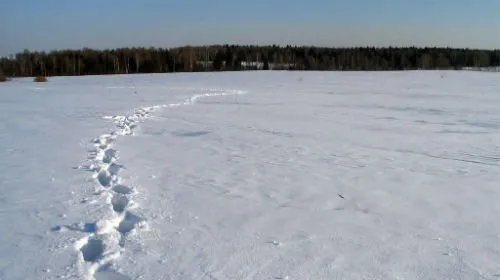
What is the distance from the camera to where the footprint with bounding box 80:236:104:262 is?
3312 mm

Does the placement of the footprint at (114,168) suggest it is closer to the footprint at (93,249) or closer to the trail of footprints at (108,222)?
the trail of footprints at (108,222)

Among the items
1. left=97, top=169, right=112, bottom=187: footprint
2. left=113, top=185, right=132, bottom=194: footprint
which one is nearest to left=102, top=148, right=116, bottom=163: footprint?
left=97, top=169, right=112, bottom=187: footprint

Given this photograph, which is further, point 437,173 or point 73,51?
point 73,51

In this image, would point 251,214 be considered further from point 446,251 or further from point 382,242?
point 446,251

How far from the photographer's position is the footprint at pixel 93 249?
331 centimetres

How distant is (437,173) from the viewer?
6.18 m

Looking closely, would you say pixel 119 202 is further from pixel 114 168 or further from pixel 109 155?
pixel 109 155

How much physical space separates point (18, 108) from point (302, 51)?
7576 cm

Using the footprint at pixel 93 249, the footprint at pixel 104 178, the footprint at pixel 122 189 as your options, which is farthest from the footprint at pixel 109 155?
the footprint at pixel 93 249

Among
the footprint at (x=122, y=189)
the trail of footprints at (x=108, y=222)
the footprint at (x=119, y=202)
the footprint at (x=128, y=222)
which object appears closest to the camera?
the trail of footprints at (x=108, y=222)

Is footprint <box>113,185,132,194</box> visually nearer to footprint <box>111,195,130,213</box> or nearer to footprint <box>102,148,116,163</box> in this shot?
footprint <box>111,195,130,213</box>

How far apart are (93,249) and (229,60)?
7204 cm

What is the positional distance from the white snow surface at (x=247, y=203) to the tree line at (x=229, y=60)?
56.1 meters

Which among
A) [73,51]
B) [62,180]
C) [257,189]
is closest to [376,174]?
[257,189]
